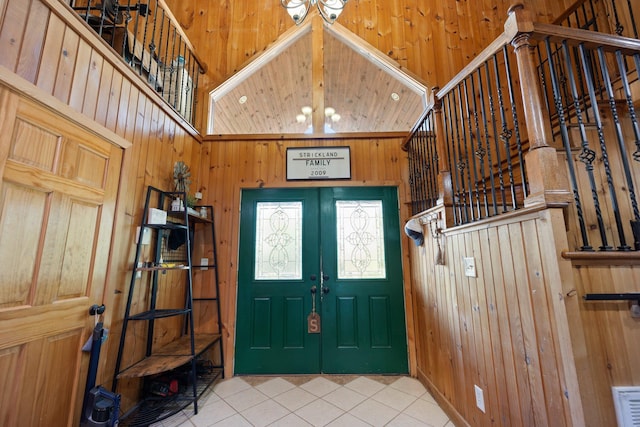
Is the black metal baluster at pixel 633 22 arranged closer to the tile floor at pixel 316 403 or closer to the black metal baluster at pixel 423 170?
the black metal baluster at pixel 423 170

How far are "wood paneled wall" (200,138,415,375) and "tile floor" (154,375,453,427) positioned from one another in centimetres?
138

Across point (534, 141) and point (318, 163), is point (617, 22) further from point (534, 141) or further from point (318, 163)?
point (318, 163)

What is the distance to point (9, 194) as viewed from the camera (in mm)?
1365

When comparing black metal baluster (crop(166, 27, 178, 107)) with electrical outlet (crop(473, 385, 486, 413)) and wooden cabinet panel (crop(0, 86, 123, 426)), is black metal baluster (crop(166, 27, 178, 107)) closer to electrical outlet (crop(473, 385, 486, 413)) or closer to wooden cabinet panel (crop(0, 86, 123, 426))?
wooden cabinet panel (crop(0, 86, 123, 426))

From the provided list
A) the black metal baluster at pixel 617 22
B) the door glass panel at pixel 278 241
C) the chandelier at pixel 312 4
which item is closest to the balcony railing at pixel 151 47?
the chandelier at pixel 312 4

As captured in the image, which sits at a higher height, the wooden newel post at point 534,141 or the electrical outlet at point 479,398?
the wooden newel post at point 534,141

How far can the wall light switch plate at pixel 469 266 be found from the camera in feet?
5.81

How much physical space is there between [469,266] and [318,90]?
278 centimetres

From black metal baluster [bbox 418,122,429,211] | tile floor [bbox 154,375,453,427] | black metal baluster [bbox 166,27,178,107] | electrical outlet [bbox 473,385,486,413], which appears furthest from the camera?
black metal baluster [bbox 166,27,178,107]

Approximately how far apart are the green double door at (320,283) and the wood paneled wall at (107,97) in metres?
1.10

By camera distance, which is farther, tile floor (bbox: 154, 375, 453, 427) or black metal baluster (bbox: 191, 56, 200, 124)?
black metal baluster (bbox: 191, 56, 200, 124)

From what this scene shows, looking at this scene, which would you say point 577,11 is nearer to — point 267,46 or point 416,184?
point 416,184

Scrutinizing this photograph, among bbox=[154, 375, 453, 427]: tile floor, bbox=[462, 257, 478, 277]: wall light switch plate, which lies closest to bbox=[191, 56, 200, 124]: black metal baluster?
bbox=[154, 375, 453, 427]: tile floor

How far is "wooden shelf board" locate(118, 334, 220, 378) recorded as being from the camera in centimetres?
197
